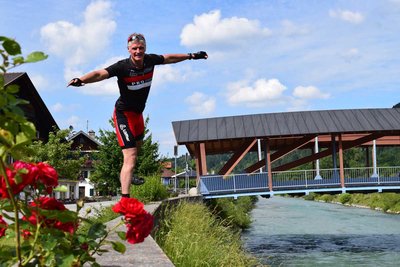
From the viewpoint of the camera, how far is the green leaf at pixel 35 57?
1.31 meters

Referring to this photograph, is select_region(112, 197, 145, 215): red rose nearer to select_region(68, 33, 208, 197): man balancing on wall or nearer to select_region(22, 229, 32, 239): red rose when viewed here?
select_region(22, 229, 32, 239): red rose

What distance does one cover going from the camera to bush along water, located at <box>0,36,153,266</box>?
1327 millimetres

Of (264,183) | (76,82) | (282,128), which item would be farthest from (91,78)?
(282,128)

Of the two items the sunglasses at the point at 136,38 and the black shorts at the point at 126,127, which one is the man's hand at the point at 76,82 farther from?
the black shorts at the point at 126,127

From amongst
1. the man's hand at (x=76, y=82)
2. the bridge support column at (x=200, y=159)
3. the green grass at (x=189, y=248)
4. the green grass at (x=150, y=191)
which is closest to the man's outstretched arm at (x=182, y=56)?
the man's hand at (x=76, y=82)

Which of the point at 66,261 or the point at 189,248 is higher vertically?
the point at 66,261

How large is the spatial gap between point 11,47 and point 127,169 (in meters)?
2.91

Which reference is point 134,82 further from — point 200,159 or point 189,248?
point 200,159

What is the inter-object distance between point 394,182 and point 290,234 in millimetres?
5145

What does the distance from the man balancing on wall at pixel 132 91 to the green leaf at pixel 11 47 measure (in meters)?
2.51

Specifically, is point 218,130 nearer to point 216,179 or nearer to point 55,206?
point 216,179

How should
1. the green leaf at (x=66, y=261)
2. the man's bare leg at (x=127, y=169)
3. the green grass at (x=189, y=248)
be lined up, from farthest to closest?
the green grass at (x=189, y=248)
the man's bare leg at (x=127, y=169)
the green leaf at (x=66, y=261)

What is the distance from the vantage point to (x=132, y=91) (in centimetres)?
415

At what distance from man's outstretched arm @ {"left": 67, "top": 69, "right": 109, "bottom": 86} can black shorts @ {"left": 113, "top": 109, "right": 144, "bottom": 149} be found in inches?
29.5
